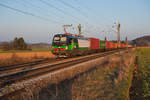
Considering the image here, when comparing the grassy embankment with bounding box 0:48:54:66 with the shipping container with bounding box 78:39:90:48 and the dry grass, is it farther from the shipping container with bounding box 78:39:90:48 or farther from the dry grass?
the shipping container with bounding box 78:39:90:48

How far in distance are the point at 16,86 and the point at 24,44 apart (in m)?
65.1

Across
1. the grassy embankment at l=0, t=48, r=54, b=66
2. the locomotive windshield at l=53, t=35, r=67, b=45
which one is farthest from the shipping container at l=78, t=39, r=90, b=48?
the grassy embankment at l=0, t=48, r=54, b=66

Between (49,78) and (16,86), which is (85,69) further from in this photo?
(16,86)

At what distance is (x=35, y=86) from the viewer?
575cm

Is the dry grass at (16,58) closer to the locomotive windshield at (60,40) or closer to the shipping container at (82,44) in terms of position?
the locomotive windshield at (60,40)

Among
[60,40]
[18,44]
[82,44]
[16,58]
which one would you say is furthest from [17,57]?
[18,44]

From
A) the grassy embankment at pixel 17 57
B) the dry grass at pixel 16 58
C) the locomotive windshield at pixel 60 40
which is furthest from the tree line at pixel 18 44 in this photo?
the locomotive windshield at pixel 60 40

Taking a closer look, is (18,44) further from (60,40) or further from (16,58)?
(60,40)

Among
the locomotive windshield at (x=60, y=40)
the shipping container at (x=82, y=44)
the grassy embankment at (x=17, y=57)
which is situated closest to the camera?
the grassy embankment at (x=17, y=57)

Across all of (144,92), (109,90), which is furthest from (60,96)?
(144,92)

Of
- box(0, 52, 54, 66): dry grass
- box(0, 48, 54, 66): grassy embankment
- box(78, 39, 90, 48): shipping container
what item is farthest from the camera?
box(78, 39, 90, 48): shipping container

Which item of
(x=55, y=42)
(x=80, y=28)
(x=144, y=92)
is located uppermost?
(x=80, y=28)

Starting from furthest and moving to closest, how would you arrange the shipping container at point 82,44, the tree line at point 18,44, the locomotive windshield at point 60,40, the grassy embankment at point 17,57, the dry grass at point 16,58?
the tree line at point 18,44 < the shipping container at point 82,44 < the locomotive windshield at point 60,40 < the grassy embankment at point 17,57 < the dry grass at point 16,58

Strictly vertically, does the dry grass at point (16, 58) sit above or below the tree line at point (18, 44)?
below
